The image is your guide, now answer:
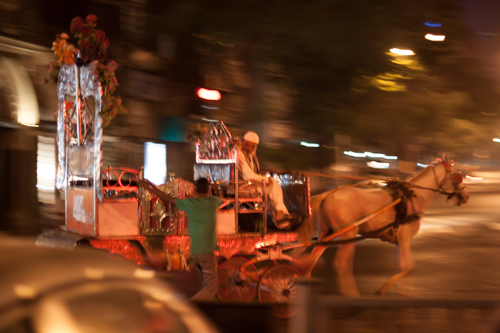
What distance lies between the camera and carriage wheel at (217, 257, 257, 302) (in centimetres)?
657

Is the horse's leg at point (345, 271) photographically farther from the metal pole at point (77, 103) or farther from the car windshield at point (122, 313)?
the car windshield at point (122, 313)

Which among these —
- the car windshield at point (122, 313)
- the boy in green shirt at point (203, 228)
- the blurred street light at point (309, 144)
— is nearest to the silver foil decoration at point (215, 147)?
the boy in green shirt at point (203, 228)

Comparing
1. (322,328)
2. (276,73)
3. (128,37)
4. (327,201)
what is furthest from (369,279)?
(128,37)

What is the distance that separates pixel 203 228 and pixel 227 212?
111 centimetres

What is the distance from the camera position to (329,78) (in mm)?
9750

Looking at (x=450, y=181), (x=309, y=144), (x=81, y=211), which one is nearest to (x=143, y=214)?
(x=81, y=211)

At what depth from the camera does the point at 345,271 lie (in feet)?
24.3

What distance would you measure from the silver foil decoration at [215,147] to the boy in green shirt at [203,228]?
5.40ft

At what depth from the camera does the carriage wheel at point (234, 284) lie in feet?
21.6

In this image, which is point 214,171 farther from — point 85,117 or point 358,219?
point 358,219

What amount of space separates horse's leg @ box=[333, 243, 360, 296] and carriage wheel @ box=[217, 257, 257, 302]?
1.43 m

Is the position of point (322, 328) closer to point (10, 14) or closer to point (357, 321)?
point (357, 321)

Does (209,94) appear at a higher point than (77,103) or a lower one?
higher

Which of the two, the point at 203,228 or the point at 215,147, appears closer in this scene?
the point at 203,228
